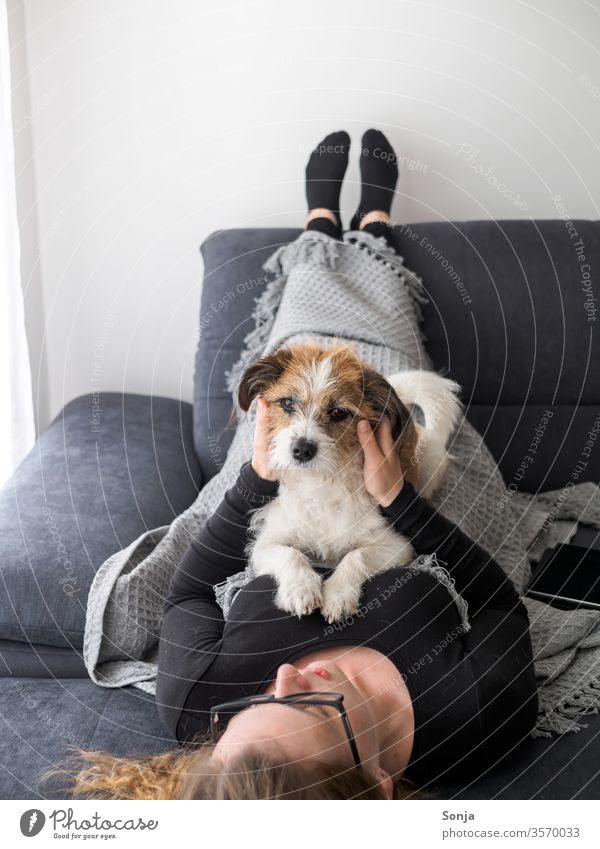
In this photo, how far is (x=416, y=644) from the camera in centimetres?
179

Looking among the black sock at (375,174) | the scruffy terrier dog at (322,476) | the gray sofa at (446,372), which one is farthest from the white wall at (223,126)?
the scruffy terrier dog at (322,476)

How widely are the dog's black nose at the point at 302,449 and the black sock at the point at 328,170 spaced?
1673 millimetres

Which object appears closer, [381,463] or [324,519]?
[381,463]

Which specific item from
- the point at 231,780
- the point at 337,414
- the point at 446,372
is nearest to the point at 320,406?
the point at 337,414

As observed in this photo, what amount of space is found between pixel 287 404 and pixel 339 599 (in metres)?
0.47

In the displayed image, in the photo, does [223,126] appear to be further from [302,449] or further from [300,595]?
[300,595]

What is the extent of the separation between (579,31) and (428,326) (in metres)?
1.36

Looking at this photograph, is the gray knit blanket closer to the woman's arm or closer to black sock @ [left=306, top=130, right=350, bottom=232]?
the woman's arm

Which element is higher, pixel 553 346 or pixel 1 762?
pixel 553 346

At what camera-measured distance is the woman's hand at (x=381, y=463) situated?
1.84 m

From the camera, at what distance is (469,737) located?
1.71m
